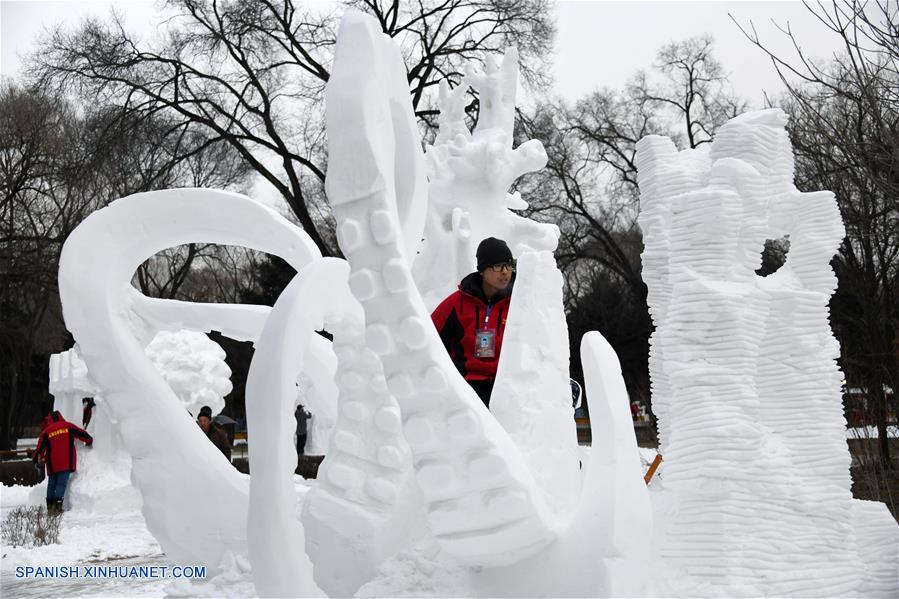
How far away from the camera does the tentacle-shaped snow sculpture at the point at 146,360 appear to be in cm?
486

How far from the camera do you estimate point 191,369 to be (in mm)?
12102

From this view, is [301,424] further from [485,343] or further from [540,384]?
[540,384]

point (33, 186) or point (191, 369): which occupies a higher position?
point (33, 186)

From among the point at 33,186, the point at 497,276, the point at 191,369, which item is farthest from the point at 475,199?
the point at 33,186

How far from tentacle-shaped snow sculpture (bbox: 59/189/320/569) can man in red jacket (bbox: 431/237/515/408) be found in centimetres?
87

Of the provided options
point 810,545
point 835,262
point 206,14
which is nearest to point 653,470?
point 810,545

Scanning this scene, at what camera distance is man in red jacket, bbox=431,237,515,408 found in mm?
4770

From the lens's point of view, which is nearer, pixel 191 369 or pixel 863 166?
pixel 863 166

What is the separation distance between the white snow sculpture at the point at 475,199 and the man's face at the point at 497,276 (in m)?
1.33

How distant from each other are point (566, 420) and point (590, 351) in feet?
2.02

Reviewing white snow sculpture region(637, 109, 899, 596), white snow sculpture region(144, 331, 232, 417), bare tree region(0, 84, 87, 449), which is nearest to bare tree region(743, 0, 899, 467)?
white snow sculpture region(637, 109, 899, 596)

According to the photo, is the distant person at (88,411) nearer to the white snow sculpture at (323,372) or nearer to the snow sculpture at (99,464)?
the snow sculpture at (99,464)

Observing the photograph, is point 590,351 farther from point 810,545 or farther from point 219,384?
point 219,384

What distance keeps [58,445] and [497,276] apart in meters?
8.17
